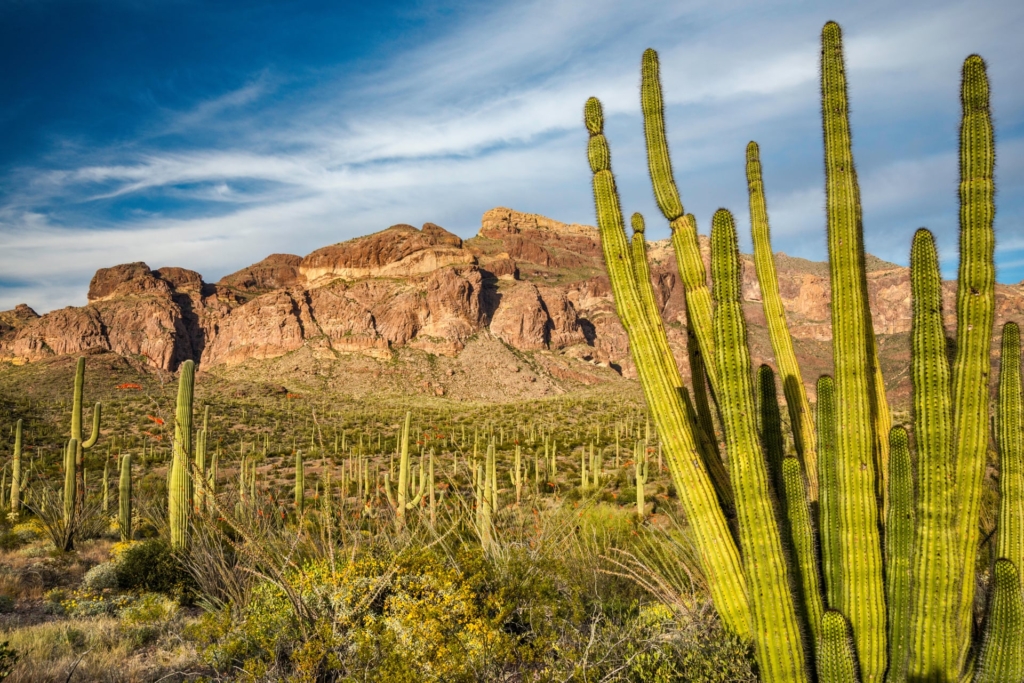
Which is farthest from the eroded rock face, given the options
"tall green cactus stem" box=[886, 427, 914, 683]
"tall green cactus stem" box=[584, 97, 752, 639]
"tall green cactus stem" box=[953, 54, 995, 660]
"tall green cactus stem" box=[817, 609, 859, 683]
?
"tall green cactus stem" box=[817, 609, 859, 683]

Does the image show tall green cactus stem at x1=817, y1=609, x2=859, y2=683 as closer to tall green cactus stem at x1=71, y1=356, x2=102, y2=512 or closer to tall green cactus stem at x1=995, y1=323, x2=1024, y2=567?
tall green cactus stem at x1=995, y1=323, x2=1024, y2=567

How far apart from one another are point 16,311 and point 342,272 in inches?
2245

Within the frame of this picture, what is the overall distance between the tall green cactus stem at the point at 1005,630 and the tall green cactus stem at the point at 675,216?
1.54 meters

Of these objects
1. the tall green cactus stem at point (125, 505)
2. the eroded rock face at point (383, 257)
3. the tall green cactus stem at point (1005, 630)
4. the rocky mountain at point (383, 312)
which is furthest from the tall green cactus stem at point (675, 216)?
the eroded rock face at point (383, 257)

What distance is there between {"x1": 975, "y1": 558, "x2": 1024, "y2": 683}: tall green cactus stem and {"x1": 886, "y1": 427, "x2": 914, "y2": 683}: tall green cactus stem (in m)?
0.33

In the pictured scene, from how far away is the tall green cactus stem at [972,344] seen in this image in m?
2.86

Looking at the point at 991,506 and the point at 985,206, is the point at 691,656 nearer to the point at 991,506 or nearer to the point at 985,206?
the point at 985,206

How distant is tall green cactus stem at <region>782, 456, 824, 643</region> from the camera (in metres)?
3.21

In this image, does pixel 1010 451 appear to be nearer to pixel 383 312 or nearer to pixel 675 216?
pixel 675 216

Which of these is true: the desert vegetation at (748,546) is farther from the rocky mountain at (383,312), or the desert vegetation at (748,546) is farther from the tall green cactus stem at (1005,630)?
the rocky mountain at (383,312)

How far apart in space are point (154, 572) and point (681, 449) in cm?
780

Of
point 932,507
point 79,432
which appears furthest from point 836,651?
point 79,432

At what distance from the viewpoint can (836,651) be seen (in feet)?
9.38

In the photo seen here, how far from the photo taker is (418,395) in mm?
70562
